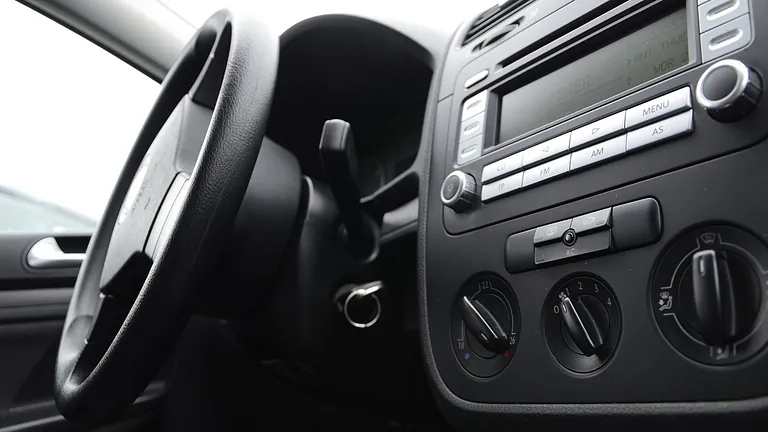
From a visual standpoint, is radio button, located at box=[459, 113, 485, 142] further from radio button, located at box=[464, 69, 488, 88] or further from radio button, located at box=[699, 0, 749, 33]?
radio button, located at box=[699, 0, 749, 33]

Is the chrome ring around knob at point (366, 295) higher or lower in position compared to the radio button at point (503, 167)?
lower

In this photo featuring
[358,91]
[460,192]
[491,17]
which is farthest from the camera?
[358,91]

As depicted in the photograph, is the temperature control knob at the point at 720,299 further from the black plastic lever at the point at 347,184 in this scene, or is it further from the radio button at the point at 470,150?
the black plastic lever at the point at 347,184

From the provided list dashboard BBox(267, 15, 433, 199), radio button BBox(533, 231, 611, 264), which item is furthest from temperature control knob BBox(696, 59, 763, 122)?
dashboard BBox(267, 15, 433, 199)

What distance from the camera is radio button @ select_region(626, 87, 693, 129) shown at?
1.38 feet

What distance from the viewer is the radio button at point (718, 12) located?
1.35 ft

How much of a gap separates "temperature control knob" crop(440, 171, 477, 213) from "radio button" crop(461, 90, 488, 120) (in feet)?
0.25

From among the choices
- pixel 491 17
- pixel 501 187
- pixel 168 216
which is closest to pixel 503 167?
pixel 501 187

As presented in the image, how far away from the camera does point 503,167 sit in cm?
55

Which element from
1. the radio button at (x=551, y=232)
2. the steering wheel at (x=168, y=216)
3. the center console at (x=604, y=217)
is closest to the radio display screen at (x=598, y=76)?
the center console at (x=604, y=217)

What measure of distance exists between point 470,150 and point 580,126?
131mm

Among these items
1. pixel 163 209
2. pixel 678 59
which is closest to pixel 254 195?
pixel 163 209

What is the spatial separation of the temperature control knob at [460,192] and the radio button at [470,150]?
0.02m

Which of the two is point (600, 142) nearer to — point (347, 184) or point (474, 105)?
point (474, 105)
